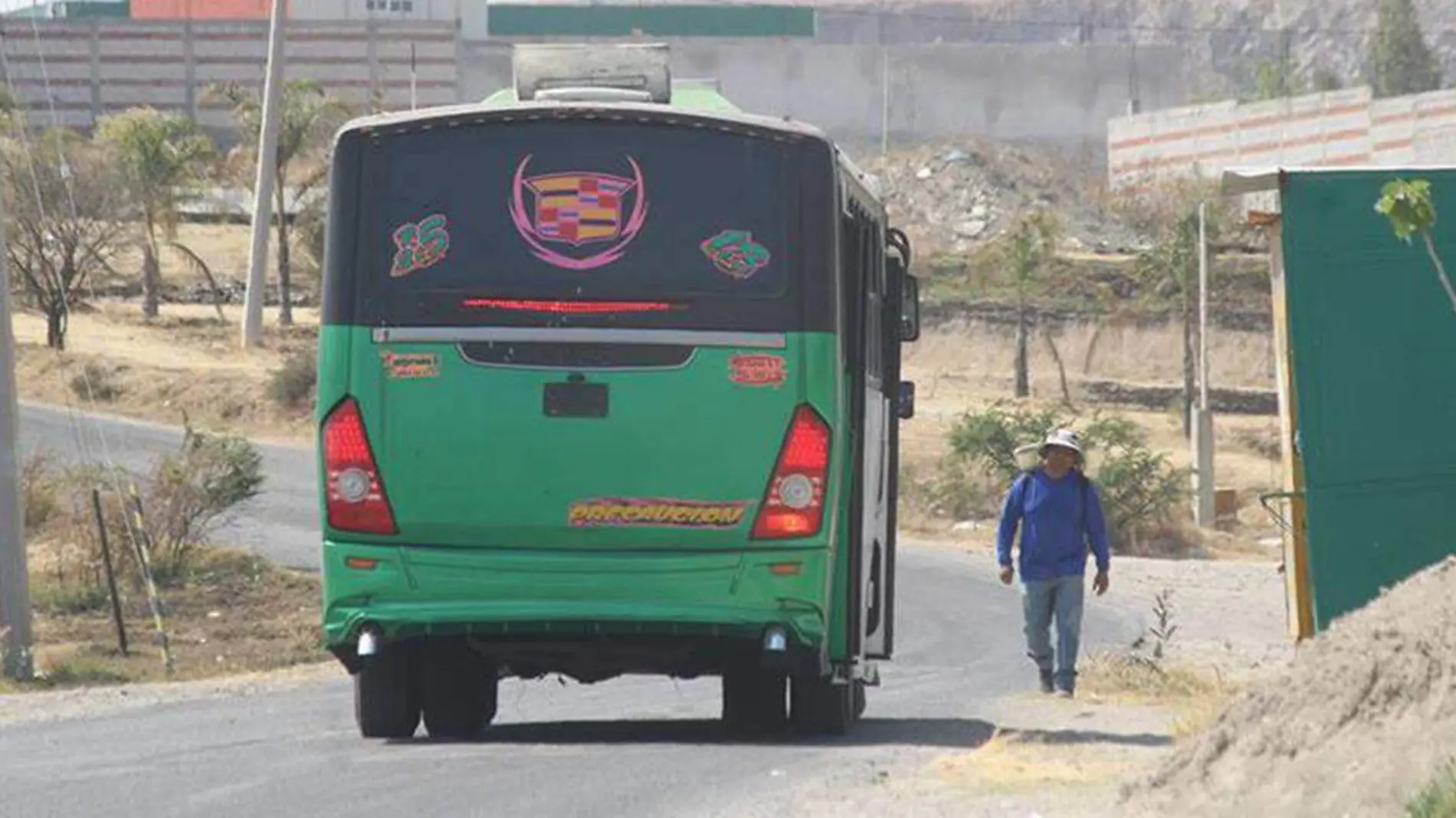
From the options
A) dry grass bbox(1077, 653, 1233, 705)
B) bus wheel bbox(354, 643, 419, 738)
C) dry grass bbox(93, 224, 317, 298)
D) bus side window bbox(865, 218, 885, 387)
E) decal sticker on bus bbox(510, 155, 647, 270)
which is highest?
dry grass bbox(93, 224, 317, 298)

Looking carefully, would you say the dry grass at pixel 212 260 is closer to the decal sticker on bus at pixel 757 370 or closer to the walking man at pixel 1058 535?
the walking man at pixel 1058 535

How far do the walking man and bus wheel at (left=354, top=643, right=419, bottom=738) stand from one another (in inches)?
162

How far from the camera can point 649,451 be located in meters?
14.6

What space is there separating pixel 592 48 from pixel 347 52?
116918 mm

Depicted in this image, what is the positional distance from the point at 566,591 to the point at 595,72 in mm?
2902

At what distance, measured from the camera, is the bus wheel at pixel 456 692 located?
1627 centimetres

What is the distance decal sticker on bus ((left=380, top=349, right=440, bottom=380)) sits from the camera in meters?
14.6

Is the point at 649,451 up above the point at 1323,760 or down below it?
above

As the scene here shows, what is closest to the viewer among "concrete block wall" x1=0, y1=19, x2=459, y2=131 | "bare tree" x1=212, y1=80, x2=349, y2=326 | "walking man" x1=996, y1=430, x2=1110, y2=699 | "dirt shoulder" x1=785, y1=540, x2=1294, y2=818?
"dirt shoulder" x1=785, y1=540, x2=1294, y2=818

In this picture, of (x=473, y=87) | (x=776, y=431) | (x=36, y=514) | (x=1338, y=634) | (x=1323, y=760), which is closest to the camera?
(x=1323, y=760)

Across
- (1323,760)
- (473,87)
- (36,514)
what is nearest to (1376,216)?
(1323,760)

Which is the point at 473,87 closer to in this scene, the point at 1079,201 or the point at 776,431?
the point at 1079,201

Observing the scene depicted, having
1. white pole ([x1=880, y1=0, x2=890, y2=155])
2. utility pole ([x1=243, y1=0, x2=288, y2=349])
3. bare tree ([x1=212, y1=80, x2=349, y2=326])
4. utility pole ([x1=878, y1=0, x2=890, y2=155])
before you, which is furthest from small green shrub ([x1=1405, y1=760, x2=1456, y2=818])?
white pole ([x1=880, y1=0, x2=890, y2=155])

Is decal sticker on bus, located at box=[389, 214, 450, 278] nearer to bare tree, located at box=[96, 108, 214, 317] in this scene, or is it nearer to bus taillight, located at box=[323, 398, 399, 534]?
bus taillight, located at box=[323, 398, 399, 534]
